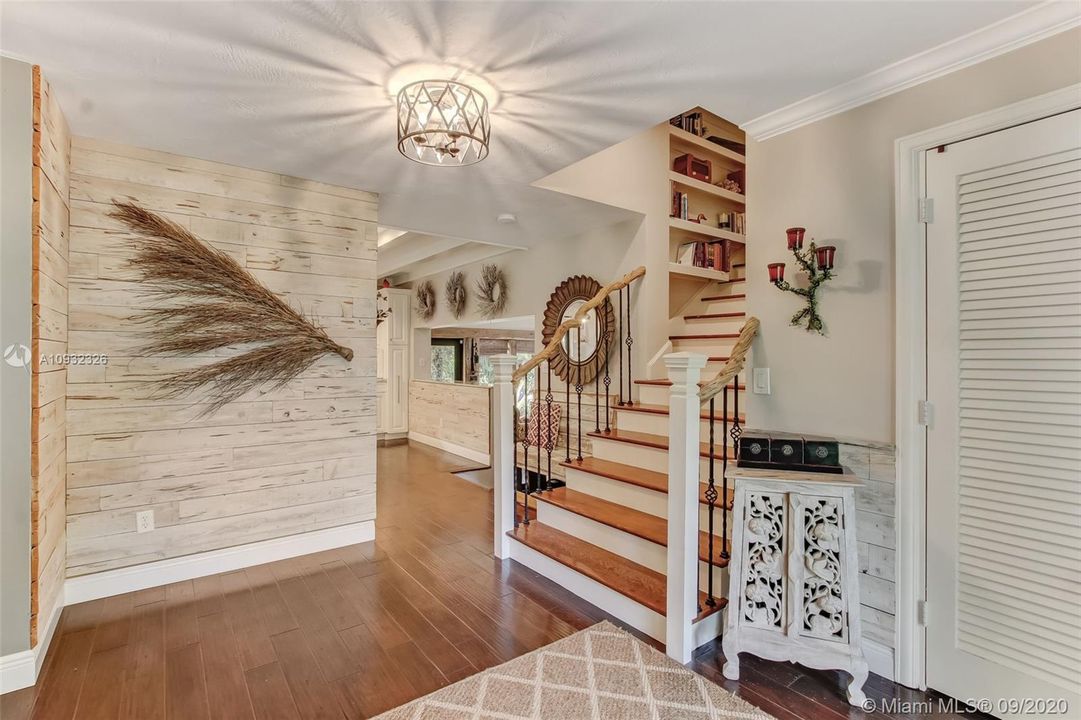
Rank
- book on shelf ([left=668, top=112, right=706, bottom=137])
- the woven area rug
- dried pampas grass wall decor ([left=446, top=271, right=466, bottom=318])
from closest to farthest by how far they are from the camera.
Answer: the woven area rug
book on shelf ([left=668, top=112, right=706, bottom=137])
dried pampas grass wall decor ([left=446, top=271, right=466, bottom=318])

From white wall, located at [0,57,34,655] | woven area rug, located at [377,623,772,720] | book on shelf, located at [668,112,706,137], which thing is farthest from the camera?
book on shelf, located at [668,112,706,137]

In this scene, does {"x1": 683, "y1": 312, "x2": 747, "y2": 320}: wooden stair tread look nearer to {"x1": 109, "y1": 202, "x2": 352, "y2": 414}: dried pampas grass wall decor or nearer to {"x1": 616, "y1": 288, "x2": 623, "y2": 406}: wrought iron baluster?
{"x1": 616, "y1": 288, "x2": 623, "y2": 406}: wrought iron baluster

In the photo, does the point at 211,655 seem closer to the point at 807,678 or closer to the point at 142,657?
the point at 142,657

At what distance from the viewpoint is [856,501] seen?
7.05 feet

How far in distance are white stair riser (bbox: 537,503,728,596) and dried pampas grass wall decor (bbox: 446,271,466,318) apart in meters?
3.60

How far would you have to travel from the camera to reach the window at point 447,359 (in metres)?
8.14

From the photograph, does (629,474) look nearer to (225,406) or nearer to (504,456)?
(504,456)

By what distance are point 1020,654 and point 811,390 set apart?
3.73 ft

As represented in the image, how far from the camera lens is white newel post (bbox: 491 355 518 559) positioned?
3.22 meters

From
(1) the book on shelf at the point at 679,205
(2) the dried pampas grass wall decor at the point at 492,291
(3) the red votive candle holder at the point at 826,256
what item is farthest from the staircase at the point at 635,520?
(2) the dried pampas grass wall decor at the point at 492,291

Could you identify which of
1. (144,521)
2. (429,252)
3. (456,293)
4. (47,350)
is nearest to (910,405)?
(47,350)

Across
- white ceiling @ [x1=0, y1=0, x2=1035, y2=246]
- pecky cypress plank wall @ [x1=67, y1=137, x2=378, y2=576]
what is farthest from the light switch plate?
pecky cypress plank wall @ [x1=67, y1=137, x2=378, y2=576]

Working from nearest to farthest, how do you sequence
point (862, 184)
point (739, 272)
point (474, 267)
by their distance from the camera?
point (862, 184), point (739, 272), point (474, 267)

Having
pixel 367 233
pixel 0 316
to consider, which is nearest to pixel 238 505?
pixel 0 316
